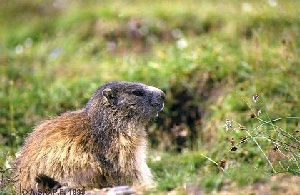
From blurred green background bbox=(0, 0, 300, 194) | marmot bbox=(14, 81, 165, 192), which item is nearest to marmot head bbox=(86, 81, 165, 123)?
marmot bbox=(14, 81, 165, 192)

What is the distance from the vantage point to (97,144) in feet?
20.1

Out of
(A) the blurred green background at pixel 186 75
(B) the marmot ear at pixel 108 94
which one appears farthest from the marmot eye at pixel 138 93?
(A) the blurred green background at pixel 186 75

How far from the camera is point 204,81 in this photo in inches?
337

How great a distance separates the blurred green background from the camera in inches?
271

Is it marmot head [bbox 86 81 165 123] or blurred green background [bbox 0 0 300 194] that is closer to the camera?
marmot head [bbox 86 81 165 123]

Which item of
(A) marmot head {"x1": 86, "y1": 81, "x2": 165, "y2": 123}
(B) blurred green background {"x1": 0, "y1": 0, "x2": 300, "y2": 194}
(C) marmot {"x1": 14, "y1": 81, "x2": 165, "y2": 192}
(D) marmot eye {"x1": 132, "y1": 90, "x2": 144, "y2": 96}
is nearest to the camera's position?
(C) marmot {"x1": 14, "y1": 81, "x2": 165, "y2": 192}

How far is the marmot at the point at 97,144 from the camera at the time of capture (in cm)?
593

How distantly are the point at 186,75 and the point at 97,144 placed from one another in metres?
2.84

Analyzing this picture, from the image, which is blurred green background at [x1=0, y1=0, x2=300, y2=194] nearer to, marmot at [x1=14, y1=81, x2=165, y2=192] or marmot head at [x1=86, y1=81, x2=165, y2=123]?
marmot at [x1=14, y1=81, x2=165, y2=192]

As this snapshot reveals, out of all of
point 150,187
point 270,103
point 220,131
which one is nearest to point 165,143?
point 220,131

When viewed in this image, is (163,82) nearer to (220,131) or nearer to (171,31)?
(220,131)

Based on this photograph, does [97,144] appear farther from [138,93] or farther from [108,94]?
[138,93]

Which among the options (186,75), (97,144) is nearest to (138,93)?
(97,144)

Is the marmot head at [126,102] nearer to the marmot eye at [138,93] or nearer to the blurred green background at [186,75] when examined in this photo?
the marmot eye at [138,93]
